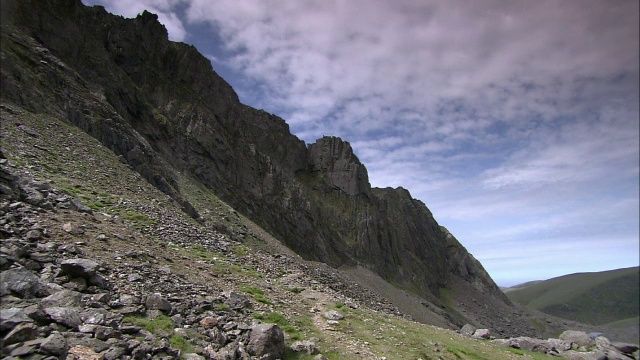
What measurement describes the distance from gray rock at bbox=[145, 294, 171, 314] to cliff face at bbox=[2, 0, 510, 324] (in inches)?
384

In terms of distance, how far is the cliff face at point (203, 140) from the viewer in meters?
48.2

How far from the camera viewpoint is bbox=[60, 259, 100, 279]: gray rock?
1295 centimetres

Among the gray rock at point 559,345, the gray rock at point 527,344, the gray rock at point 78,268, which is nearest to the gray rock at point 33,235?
the gray rock at point 78,268

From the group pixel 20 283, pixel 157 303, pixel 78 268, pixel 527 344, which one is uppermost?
pixel 78 268

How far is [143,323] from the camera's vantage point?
12.8 metres

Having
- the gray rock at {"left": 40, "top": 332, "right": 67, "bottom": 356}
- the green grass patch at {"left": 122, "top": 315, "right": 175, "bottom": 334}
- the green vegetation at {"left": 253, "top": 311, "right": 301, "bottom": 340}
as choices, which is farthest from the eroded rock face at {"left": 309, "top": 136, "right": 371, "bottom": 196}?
the gray rock at {"left": 40, "top": 332, "right": 67, "bottom": 356}

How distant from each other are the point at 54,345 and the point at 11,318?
1.27 m

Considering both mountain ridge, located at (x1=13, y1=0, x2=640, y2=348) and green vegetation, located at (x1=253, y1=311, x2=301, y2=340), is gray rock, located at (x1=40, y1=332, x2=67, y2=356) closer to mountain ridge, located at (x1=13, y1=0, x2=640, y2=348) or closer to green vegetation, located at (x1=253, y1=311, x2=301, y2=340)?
mountain ridge, located at (x1=13, y1=0, x2=640, y2=348)

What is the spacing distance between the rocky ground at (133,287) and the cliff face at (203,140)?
7.34 m

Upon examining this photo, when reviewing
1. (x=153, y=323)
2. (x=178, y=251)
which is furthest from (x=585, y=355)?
(x=153, y=323)

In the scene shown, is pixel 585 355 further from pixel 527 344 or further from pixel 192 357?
pixel 192 357

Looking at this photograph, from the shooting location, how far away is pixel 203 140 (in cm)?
8575

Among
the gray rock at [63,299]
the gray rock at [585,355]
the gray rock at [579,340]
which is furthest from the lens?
the gray rock at [579,340]

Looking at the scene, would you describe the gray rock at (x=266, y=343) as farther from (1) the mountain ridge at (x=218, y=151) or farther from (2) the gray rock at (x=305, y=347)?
(1) the mountain ridge at (x=218, y=151)
